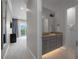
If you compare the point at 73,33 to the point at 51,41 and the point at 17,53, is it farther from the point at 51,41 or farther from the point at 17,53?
the point at 17,53

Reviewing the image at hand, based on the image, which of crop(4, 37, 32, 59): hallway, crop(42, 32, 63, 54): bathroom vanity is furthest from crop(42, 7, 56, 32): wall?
crop(4, 37, 32, 59): hallway

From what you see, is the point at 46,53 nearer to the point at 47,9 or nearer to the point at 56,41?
the point at 56,41

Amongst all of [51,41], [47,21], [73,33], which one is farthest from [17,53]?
[73,33]

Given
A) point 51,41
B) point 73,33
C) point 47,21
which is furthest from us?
point 47,21

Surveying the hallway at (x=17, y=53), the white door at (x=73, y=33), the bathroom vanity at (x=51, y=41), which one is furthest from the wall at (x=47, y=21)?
the white door at (x=73, y=33)

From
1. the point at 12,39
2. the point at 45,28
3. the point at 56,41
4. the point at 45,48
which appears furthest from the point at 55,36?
the point at 12,39

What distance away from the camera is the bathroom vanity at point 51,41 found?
15.2 feet

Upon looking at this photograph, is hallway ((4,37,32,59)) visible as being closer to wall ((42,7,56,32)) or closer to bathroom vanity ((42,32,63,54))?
bathroom vanity ((42,32,63,54))

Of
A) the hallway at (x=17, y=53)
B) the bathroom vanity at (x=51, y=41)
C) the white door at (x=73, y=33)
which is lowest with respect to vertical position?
the hallway at (x=17, y=53)

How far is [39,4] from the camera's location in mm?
3697

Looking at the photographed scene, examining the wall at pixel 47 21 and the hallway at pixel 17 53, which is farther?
the wall at pixel 47 21

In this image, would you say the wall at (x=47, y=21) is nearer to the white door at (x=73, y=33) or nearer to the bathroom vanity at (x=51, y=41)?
the bathroom vanity at (x=51, y=41)

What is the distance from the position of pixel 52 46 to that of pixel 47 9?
6.20 ft

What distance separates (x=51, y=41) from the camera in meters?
5.16
